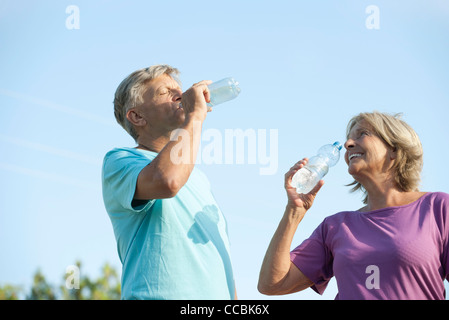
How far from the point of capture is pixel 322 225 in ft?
13.3

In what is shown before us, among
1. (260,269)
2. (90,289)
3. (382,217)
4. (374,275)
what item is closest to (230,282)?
(260,269)

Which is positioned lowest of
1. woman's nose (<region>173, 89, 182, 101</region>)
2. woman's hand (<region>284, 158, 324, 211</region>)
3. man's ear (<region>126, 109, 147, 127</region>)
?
woman's hand (<region>284, 158, 324, 211</region>)

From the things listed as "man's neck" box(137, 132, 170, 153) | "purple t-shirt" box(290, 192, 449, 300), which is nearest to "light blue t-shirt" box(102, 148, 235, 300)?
"man's neck" box(137, 132, 170, 153)

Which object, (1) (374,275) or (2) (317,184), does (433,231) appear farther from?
(2) (317,184)

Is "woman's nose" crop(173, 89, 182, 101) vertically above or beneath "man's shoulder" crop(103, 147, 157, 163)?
above

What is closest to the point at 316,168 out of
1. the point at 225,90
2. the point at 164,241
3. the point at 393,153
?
the point at 393,153

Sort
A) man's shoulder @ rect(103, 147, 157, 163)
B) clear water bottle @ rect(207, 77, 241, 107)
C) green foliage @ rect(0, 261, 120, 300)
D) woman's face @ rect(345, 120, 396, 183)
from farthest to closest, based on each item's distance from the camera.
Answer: green foliage @ rect(0, 261, 120, 300) < clear water bottle @ rect(207, 77, 241, 107) < woman's face @ rect(345, 120, 396, 183) < man's shoulder @ rect(103, 147, 157, 163)

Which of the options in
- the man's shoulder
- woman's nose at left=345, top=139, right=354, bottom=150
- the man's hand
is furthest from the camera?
woman's nose at left=345, top=139, right=354, bottom=150

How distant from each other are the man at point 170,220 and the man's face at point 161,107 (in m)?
0.23

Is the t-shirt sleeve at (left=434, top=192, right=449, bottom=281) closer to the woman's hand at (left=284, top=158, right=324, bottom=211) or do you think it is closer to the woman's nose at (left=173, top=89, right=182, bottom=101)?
the woman's hand at (left=284, top=158, right=324, bottom=211)

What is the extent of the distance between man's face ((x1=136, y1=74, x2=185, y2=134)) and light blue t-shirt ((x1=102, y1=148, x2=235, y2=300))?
367 mm

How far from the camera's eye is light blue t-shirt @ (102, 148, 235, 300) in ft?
9.77

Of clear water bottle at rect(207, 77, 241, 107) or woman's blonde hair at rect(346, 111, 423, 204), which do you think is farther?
clear water bottle at rect(207, 77, 241, 107)

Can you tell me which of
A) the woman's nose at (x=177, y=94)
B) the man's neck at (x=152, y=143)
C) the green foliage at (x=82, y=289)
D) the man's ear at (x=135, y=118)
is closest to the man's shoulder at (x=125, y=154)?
the man's neck at (x=152, y=143)
